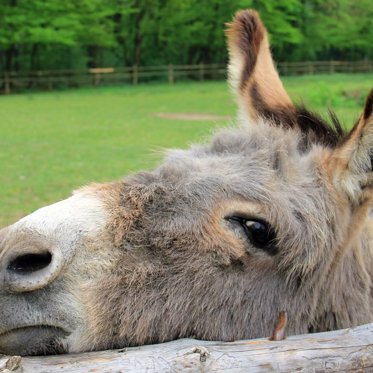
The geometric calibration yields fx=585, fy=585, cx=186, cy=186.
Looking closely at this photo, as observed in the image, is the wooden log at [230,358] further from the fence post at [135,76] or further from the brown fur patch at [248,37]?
the fence post at [135,76]

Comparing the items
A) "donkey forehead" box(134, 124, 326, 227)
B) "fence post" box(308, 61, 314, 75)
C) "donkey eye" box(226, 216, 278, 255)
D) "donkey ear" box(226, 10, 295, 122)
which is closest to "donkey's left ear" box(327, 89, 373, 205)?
"donkey forehead" box(134, 124, 326, 227)

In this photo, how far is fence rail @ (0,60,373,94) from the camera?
139 feet

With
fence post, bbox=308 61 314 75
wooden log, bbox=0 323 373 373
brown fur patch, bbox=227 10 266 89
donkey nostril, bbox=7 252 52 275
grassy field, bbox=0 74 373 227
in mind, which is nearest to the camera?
wooden log, bbox=0 323 373 373

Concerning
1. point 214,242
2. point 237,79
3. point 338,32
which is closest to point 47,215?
point 214,242

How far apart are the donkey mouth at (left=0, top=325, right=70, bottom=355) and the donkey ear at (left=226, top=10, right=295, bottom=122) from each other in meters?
1.97

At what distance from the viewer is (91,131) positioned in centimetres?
2116

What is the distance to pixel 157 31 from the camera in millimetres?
53656

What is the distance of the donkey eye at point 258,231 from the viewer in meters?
2.63

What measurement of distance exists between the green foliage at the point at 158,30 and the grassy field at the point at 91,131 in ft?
23.2

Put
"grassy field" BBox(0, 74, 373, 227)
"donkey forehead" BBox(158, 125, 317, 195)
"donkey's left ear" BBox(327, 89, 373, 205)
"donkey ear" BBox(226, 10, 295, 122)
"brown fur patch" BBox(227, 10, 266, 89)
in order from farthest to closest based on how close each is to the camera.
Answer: "grassy field" BBox(0, 74, 373, 227), "brown fur patch" BBox(227, 10, 266, 89), "donkey ear" BBox(226, 10, 295, 122), "donkey forehead" BBox(158, 125, 317, 195), "donkey's left ear" BBox(327, 89, 373, 205)

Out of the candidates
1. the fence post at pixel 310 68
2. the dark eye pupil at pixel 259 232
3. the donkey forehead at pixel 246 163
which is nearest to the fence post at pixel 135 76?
the fence post at pixel 310 68

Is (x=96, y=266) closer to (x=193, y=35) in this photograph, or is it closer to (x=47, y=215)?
(x=47, y=215)

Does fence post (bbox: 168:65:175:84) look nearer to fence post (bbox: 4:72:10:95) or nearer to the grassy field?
the grassy field

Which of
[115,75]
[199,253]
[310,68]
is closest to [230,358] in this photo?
[199,253]
